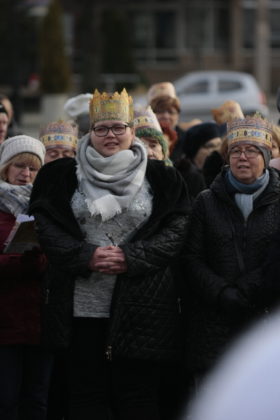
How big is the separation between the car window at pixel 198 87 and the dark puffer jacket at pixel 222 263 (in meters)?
25.6

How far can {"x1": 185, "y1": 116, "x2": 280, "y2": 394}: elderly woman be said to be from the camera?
19.5ft

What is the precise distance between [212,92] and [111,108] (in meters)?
25.5

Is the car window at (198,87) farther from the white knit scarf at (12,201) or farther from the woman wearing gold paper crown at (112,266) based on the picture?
the woman wearing gold paper crown at (112,266)

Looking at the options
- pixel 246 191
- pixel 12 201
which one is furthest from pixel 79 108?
pixel 246 191

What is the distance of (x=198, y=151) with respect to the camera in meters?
8.87

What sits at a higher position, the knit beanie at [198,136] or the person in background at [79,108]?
the person in background at [79,108]

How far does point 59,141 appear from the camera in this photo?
782 centimetres

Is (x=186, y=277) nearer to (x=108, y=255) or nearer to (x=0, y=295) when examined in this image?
(x=108, y=255)

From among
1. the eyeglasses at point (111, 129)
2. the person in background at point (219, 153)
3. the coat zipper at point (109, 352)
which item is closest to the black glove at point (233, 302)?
the coat zipper at point (109, 352)

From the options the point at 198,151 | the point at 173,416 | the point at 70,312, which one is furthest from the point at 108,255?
the point at 198,151

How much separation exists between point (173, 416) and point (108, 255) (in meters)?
1.57

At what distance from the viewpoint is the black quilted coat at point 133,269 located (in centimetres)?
589

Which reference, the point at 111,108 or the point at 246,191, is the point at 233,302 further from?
the point at 111,108

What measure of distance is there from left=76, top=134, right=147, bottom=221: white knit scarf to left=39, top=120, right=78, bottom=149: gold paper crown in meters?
1.79
